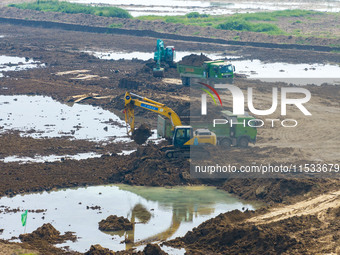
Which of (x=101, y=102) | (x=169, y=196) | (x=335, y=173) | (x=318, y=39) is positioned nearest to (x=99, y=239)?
(x=169, y=196)

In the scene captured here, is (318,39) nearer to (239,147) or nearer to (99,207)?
(239,147)

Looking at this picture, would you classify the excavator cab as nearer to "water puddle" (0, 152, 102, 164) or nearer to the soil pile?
the soil pile

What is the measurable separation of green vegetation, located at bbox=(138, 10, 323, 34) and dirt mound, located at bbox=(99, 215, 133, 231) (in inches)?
2808

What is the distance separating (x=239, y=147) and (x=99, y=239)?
563 inches

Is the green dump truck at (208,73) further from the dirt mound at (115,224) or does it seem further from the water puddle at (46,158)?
the dirt mound at (115,224)

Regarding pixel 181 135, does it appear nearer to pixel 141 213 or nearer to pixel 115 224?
pixel 141 213

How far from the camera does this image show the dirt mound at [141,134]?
1378 inches

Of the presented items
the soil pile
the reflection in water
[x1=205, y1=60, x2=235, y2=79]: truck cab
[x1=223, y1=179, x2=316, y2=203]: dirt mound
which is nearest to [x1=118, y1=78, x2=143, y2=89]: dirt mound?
[x1=205, y1=60, x2=235, y2=79]: truck cab

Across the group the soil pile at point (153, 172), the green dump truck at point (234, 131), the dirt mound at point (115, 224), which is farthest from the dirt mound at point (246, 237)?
the green dump truck at point (234, 131)

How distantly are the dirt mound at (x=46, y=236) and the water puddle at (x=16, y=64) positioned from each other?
41610mm

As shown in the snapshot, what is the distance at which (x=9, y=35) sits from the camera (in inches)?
3900

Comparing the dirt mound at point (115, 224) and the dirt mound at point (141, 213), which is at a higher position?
the dirt mound at point (115, 224)

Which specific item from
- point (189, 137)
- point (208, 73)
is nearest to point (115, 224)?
point (189, 137)

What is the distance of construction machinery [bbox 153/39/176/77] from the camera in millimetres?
58906
